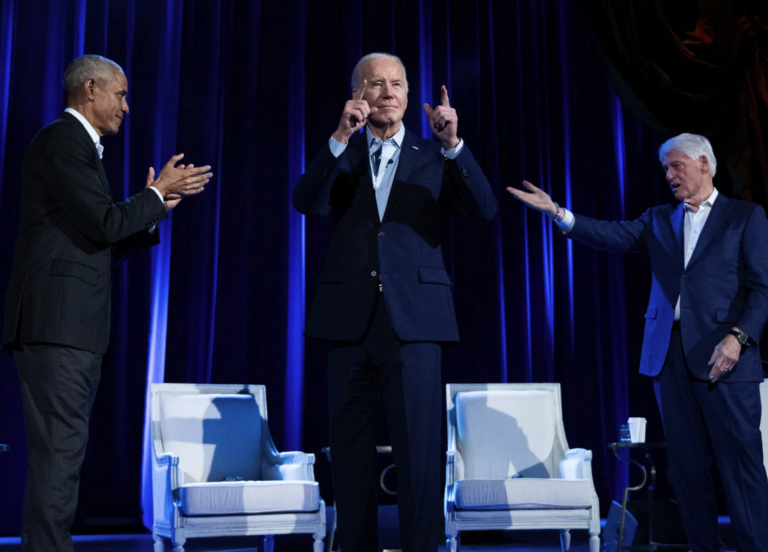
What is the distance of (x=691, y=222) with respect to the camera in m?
3.00

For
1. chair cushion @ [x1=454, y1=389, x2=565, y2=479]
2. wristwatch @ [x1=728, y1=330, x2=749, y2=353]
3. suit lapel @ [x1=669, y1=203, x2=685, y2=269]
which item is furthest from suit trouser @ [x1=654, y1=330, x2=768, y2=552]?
chair cushion @ [x1=454, y1=389, x2=565, y2=479]

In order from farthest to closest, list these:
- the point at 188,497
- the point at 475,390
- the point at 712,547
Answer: the point at 475,390 → the point at 188,497 → the point at 712,547

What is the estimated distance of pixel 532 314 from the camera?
494 cm

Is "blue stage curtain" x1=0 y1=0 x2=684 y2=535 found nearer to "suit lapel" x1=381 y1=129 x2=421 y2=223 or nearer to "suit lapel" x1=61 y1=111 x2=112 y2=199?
"suit lapel" x1=61 y1=111 x2=112 y2=199

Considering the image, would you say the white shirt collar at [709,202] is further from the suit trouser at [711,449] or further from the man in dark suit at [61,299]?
the man in dark suit at [61,299]

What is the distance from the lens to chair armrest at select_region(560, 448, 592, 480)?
11.5ft

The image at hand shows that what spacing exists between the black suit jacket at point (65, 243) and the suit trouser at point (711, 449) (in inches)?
76.7

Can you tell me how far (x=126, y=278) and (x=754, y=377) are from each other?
335 cm

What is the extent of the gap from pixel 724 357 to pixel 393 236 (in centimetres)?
139

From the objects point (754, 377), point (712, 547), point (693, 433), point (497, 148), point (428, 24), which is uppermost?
point (428, 24)

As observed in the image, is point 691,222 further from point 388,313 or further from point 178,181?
point 178,181

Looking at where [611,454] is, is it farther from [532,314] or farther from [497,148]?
[497,148]

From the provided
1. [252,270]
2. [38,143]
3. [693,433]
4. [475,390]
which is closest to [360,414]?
[38,143]

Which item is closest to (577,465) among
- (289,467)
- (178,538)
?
→ (289,467)
